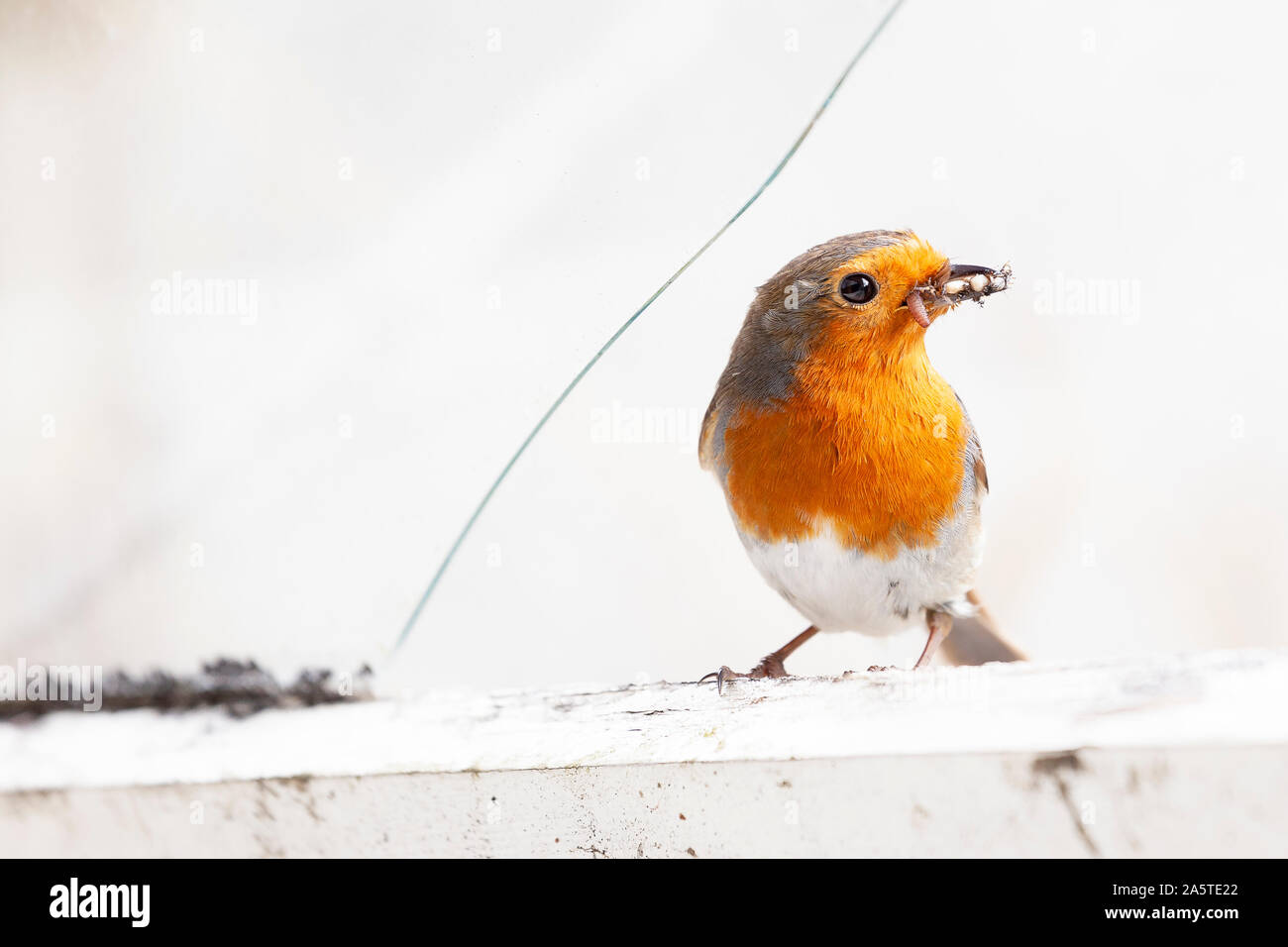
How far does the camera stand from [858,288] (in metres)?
1.61

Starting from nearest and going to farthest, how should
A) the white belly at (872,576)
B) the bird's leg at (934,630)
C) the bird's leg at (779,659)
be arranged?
the white belly at (872,576) < the bird's leg at (934,630) < the bird's leg at (779,659)

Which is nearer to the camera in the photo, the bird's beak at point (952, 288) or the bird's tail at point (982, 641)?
the bird's beak at point (952, 288)

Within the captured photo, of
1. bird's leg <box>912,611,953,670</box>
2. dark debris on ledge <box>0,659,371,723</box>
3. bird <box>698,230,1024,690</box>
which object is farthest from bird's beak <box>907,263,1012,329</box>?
dark debris on ledge <box>0,659,371,723</box>

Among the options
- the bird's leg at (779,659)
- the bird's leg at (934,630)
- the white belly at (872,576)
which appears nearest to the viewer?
the white belly at (872,576)

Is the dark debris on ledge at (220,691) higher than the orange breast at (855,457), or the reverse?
the orange breast at (855,457)

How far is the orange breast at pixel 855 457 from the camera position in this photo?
160 cm

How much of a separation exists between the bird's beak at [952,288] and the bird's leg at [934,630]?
52cm

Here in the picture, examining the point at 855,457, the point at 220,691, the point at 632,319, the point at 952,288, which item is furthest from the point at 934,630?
the point at 220,691

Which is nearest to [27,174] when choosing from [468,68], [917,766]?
[468,68]

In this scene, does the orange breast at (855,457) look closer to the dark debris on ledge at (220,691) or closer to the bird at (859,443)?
the bird at (859,443)

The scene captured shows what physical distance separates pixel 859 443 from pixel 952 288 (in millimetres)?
252

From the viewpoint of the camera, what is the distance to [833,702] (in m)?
1.17

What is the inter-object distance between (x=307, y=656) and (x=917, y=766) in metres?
1.15

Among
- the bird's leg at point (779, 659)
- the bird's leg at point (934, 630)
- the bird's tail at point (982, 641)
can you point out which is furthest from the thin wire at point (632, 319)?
the bird's tail at point (982, 641)
